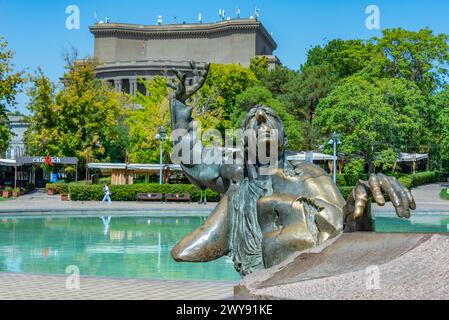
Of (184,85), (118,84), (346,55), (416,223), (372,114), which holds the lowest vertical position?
(416,223)

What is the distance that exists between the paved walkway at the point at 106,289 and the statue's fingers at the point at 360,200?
3.97 m

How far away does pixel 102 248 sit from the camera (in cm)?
1549

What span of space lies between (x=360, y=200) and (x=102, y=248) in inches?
477

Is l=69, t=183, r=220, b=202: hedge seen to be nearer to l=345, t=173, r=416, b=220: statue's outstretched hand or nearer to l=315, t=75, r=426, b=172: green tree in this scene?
l=315, t=75, r=426, b=172: green tree

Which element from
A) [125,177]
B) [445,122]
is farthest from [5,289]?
[445,122]

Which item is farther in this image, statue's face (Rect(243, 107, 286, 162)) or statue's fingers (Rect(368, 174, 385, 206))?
statue's face (Rect(243, 107, 286, 162))

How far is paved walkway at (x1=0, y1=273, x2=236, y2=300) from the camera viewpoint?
8219mm

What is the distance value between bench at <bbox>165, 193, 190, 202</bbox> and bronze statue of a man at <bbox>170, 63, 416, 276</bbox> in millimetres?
27474

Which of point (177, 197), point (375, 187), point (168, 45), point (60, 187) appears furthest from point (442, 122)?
point (168, 45)

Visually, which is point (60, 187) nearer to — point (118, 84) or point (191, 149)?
point (191, 149)

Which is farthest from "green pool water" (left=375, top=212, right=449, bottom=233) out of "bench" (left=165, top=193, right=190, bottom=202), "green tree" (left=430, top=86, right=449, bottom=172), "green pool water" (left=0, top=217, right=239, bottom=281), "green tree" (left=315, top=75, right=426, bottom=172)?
"green tree" (left=430, top=86, right=449, bottom=172)
